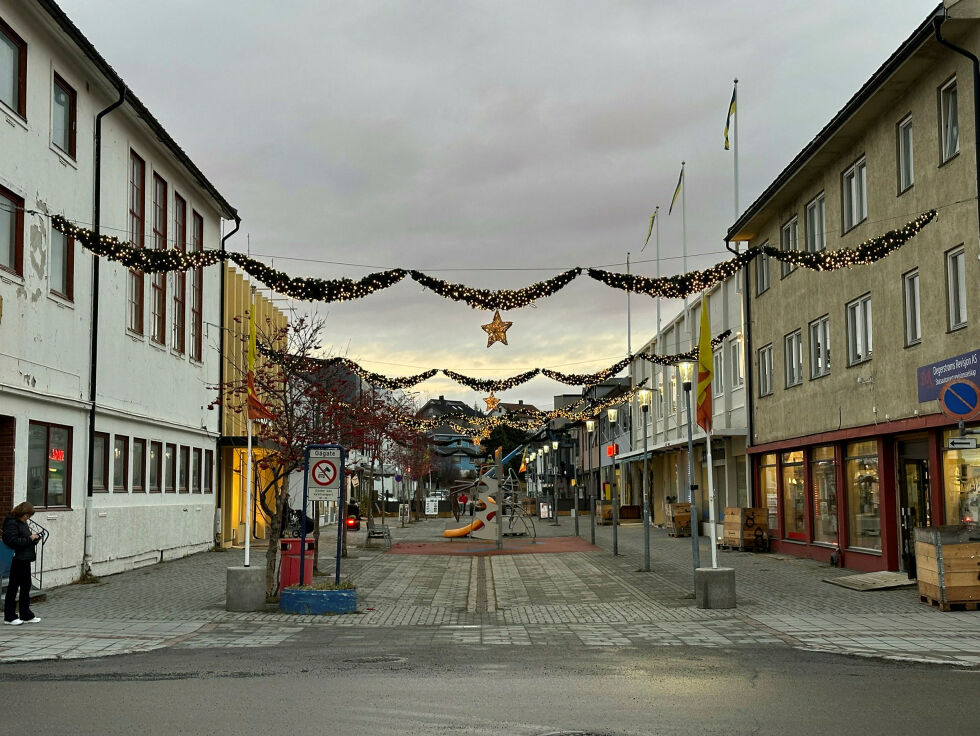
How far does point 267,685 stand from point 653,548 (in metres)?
24.8

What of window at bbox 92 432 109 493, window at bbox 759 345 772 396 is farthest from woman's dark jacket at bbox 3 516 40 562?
window at bbox 759 345 772 396

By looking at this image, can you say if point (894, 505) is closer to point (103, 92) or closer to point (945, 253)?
point (945, 253)

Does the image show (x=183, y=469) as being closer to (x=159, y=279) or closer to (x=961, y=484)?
(x=159, y=279)

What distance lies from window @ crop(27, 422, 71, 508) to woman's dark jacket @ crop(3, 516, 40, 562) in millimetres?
4400

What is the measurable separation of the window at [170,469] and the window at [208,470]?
126 inches

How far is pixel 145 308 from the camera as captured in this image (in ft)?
87.7

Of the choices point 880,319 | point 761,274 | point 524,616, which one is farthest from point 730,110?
point 524,616

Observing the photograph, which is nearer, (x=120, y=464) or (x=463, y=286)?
(x=463, y=286)

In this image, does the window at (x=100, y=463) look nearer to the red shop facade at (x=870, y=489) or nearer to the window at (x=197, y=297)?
the window at (x=197, y=297)

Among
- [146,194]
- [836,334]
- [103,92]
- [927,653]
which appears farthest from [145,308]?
[927,653]

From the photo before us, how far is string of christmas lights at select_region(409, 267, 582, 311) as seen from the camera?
1966cm

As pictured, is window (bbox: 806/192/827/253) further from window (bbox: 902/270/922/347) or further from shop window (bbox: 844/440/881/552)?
shop window (bbox: 844/440/881/552)

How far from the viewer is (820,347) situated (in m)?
26.8

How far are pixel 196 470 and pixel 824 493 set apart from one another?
1713cm
